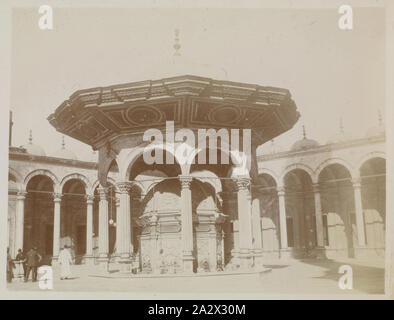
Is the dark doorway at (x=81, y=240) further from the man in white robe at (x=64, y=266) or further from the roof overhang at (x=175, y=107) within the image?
the roof overhang at (x=175, y=107)

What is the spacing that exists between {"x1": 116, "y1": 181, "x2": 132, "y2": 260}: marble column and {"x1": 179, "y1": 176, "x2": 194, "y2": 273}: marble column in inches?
43.0

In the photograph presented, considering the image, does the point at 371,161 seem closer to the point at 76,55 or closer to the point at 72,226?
the point at 76,55

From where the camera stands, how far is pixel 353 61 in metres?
8.73

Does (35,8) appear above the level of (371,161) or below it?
above

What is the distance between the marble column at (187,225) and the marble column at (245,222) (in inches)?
41.0

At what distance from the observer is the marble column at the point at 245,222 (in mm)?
8836

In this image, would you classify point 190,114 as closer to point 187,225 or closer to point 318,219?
point 187,225

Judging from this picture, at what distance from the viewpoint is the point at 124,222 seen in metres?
8.73

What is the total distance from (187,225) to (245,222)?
1.21 meters

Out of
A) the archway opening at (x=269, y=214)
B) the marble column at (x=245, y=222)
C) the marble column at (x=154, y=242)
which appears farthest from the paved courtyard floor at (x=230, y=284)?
the archway opening at (x=269, y=214)

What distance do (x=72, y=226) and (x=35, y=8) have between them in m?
9.27

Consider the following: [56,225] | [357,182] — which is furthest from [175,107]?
[56,225]
